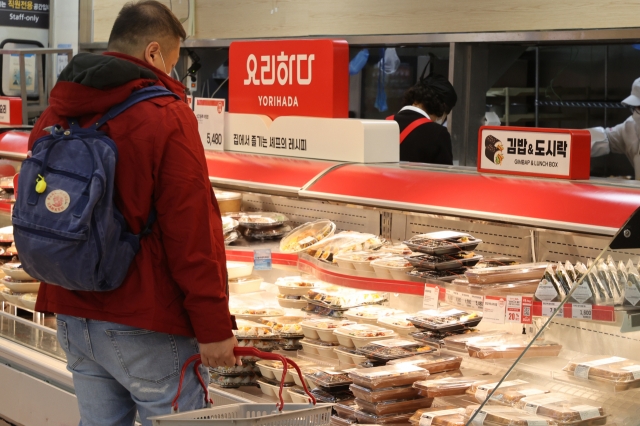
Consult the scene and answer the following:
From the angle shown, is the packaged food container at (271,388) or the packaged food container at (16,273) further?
the packaged food container at (16,273)

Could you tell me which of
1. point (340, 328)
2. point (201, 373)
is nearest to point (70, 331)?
point (201, 373)

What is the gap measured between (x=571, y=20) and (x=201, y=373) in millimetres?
3959

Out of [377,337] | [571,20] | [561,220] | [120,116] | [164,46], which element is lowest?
[377,337]

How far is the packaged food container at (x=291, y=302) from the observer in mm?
3973

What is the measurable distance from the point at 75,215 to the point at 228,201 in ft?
7.76

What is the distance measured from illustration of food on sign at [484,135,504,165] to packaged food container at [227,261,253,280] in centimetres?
143

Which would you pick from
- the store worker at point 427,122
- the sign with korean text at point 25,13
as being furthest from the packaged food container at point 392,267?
the sign with korean text at point 25,13

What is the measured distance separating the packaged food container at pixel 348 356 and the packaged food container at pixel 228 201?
4.88ft

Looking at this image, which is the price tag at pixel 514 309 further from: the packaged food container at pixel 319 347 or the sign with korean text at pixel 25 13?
the sign with korean text at pixel 25 13

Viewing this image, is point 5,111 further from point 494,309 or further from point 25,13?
point 25,13

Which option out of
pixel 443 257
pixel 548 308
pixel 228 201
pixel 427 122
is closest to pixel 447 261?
pixel 443 257

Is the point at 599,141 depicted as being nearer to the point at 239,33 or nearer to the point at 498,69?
the point at 498,69

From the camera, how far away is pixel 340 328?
345 cm

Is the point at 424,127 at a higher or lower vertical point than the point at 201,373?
higher
